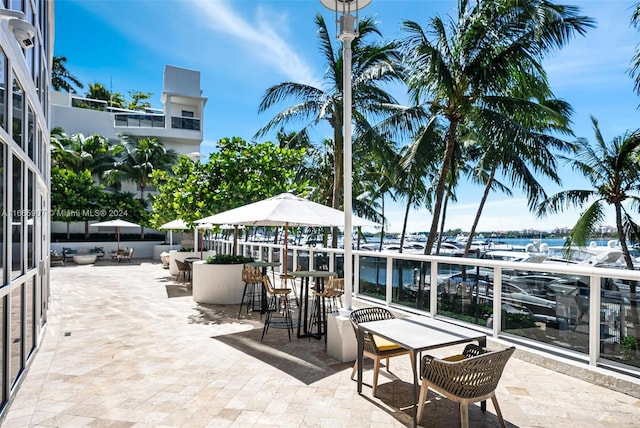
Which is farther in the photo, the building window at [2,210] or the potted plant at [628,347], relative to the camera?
the potted plant at [628,347]

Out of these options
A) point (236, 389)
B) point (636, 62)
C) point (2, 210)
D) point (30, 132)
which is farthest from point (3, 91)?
point (636, 62)

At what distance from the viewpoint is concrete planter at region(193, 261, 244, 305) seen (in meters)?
8.62

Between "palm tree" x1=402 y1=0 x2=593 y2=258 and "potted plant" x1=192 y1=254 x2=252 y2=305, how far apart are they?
573 cm

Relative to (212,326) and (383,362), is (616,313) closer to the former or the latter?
(383,362)

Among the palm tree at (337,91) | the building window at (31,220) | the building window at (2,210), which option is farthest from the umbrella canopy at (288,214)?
the palm tree at (337,91)

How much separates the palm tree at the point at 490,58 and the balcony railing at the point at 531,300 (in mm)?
4554

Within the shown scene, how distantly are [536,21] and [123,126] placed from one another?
26.1 meters

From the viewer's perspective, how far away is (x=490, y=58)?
9680 mm

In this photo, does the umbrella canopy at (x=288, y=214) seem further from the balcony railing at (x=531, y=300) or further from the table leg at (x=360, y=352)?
the table leg at (x=360, y=352)

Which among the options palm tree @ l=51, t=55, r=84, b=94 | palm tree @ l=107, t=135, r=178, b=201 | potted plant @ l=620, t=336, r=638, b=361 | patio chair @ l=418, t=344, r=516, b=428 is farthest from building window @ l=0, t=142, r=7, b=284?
palm tree @ l=51, t=55, r=84, b=94

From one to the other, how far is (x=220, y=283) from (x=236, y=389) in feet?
15.9

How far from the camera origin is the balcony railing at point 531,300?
4031mm

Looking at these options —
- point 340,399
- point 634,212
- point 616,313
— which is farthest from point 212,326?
point 634,212

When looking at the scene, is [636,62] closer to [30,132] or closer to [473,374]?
[473,374]
